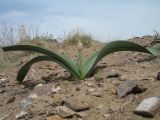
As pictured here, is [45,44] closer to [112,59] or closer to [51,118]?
[112,59]

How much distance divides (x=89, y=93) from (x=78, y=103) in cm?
30

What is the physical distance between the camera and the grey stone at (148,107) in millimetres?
3207

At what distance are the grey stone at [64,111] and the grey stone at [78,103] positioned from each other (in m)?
0.03

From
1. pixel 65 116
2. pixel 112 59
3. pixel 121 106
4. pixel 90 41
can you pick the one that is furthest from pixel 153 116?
pixel 90 41

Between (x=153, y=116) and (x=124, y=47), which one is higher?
(x=124, y=47)

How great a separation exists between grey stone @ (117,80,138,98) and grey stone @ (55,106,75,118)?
42 cm

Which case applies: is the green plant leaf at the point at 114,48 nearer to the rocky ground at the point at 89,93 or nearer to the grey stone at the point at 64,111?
the rocky ground at the point at 89,93

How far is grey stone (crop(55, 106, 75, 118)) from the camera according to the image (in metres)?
3.56

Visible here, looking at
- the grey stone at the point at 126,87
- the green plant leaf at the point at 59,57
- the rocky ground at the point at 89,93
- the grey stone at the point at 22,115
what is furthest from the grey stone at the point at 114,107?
the green plant leaf at the point at 59,57

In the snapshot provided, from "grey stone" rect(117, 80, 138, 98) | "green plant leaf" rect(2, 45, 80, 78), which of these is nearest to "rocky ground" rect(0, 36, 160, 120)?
"grey stone" rect(117, 80, 138, 98)

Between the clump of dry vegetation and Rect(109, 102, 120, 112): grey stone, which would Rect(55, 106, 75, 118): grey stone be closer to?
Rect(109, 102, 120, 112): grey stone

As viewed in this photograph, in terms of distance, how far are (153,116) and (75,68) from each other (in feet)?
4.52

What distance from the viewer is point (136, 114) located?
3.30 meters

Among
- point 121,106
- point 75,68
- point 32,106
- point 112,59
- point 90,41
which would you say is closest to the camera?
point 121,106
